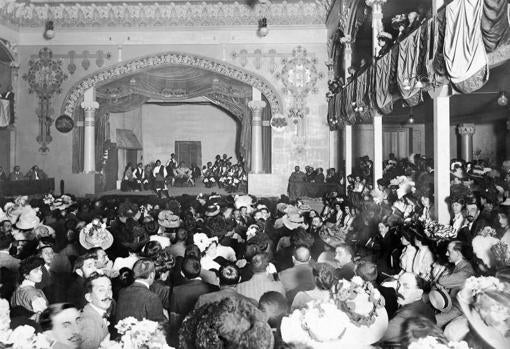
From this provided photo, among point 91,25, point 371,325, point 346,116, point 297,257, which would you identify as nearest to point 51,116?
point 91,25

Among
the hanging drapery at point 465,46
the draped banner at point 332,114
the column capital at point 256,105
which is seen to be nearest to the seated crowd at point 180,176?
the column capital at point 256,105

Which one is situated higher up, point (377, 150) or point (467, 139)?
point (467, 139)

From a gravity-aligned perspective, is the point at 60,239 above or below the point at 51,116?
below

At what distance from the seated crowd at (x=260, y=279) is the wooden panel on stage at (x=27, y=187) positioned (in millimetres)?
5796

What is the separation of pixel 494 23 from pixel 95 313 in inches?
184

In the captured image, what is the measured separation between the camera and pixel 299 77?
16.3 meters

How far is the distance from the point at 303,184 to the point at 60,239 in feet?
31.3

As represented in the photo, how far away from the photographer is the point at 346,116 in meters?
13.0

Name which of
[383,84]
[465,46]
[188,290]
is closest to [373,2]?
[383,84]

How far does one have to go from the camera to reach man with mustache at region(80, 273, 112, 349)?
350cm

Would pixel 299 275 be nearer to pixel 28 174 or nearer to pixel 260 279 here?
pixel 260 279

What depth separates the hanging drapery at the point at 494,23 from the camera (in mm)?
4883

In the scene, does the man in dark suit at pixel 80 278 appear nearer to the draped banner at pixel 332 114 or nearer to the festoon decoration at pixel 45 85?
the draped banner at pixel 332 114

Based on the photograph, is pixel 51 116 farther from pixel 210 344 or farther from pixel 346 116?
pixel 210 344
